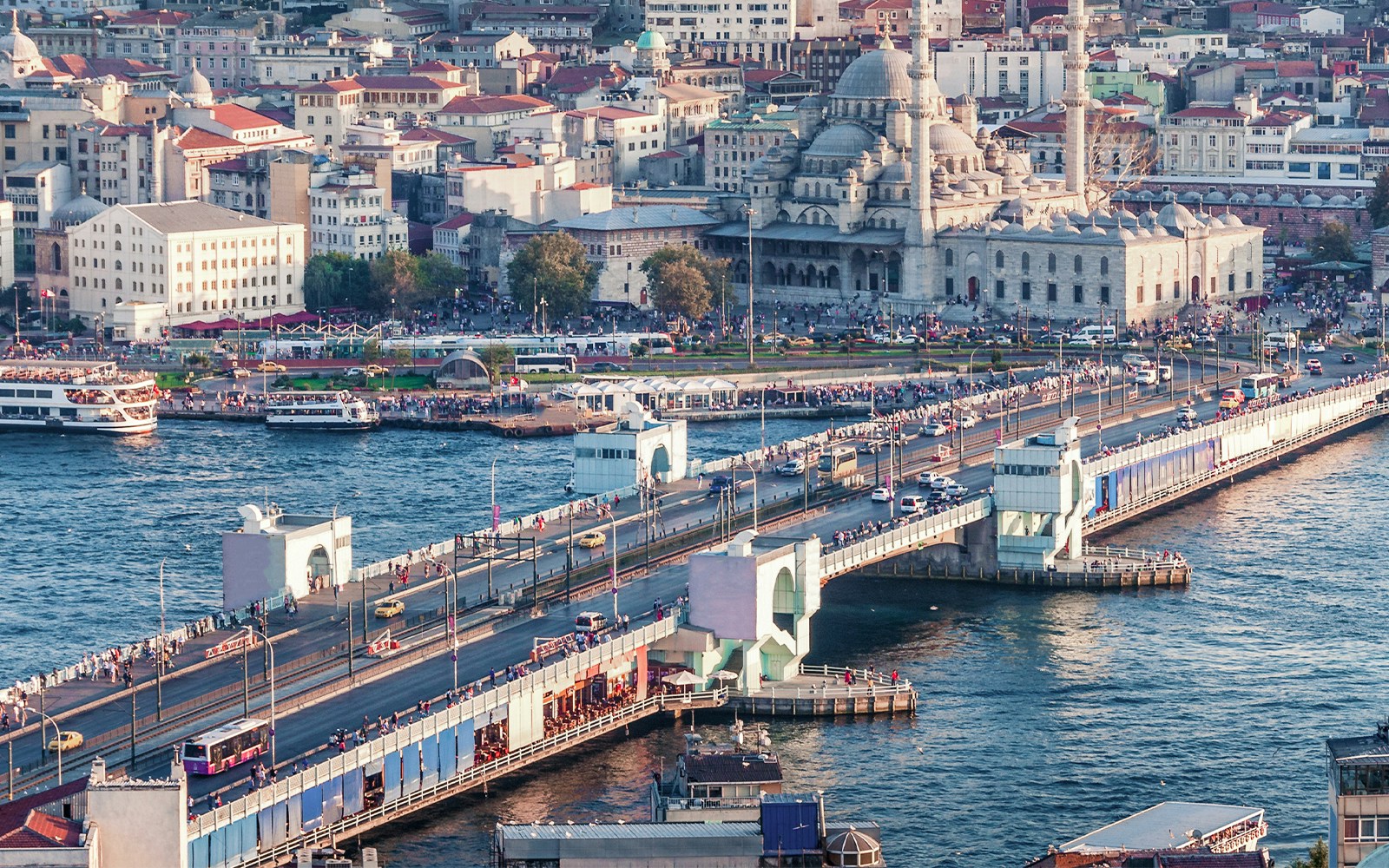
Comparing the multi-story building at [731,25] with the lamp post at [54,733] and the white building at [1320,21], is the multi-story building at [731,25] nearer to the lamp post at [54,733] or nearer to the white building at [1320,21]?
the white building at [1320,21]

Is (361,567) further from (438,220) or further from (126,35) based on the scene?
(126,35)

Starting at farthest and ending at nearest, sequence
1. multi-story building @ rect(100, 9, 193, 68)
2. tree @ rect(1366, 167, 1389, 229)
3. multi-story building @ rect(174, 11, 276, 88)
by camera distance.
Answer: multi-story building @ rect(100, 9, 193, 68), multi-story building @ rect(174, 11, 276, 88), tree @ rect(1366, 167, 1389, 229)

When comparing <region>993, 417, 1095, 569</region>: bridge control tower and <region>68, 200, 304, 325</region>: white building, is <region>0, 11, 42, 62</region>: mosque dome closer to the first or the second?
<region>68, 200, 304, 325</region>: white building

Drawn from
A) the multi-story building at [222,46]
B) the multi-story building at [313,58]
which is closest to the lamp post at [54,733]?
the multi-story building at [313,58]

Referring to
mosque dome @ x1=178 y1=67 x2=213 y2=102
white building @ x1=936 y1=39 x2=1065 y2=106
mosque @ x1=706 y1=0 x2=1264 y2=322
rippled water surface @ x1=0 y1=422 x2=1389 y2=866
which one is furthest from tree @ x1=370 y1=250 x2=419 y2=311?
white building @ x1=936 y1=39 x2=1065 y2=106

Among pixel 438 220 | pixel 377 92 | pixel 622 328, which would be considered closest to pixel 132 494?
pixel 622 328

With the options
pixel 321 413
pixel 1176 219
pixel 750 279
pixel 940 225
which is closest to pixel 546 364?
pixel 750 279
